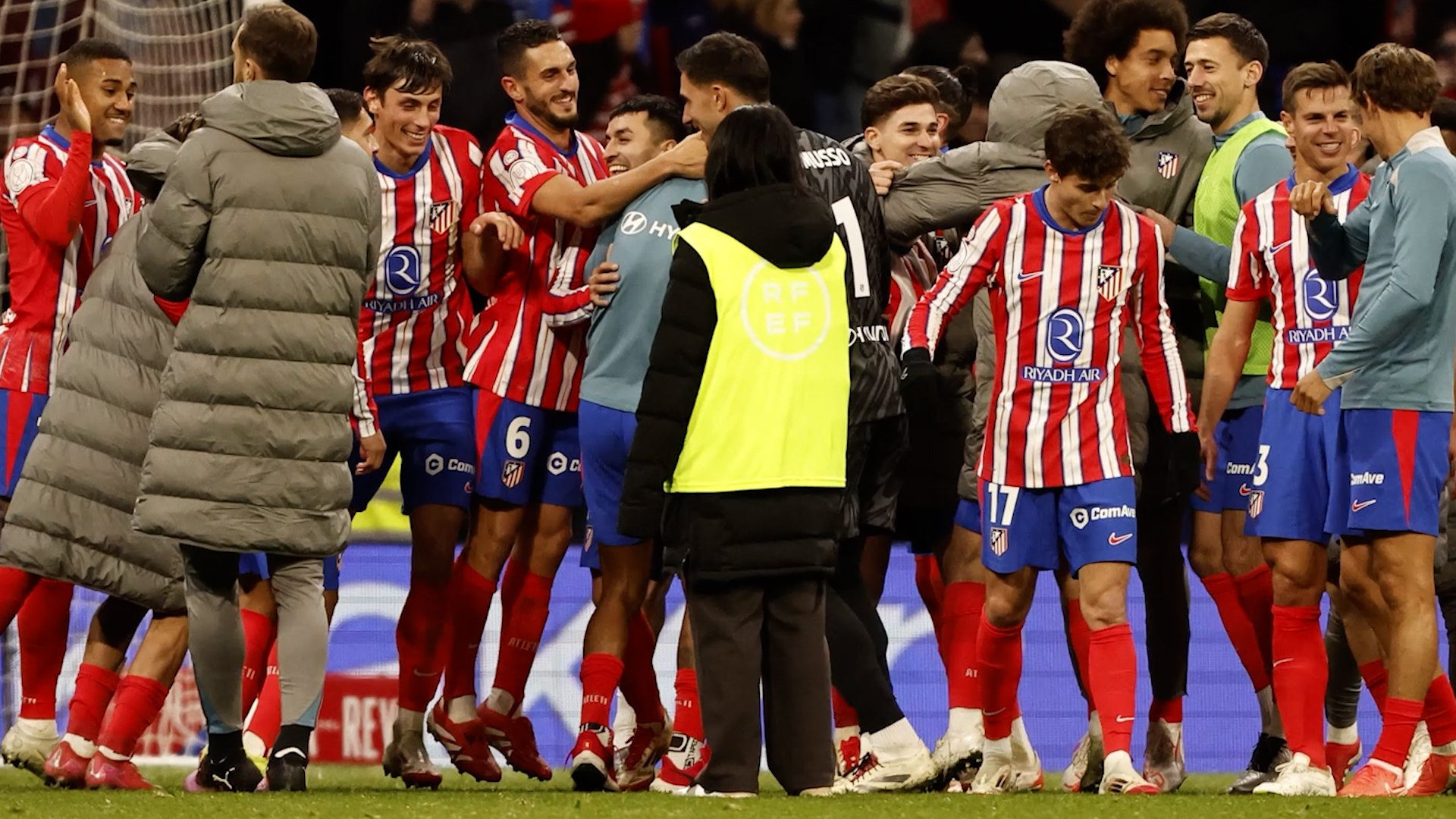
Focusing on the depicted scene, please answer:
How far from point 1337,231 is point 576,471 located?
8.06ft

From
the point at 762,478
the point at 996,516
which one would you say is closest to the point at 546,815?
the point at 762,478

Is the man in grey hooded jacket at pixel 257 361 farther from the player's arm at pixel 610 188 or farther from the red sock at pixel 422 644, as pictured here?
the red sock at pixel 422 644

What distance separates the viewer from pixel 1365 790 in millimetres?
5543

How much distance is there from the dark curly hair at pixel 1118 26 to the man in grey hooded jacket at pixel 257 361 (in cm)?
252

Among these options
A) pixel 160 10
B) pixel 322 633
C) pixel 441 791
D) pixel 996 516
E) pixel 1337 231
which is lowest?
pixel 441 791

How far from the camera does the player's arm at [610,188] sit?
614cm

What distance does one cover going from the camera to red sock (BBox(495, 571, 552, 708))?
6.61 metres

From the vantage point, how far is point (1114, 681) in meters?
5.65

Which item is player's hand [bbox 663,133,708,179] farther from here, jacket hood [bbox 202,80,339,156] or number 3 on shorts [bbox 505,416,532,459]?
jacket hood [bbox 202,80,339,156]

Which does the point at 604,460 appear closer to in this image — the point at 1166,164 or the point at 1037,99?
the point at 1037,99

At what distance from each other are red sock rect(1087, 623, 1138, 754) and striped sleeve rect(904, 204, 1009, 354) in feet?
3.11

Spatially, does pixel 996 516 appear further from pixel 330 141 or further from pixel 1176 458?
pixel 330 141

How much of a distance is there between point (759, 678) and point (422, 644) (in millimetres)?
1779

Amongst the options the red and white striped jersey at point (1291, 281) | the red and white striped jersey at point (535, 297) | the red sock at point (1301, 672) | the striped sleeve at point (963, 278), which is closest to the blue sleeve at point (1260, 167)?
the red and white striped jersey at point (1291, 281)
